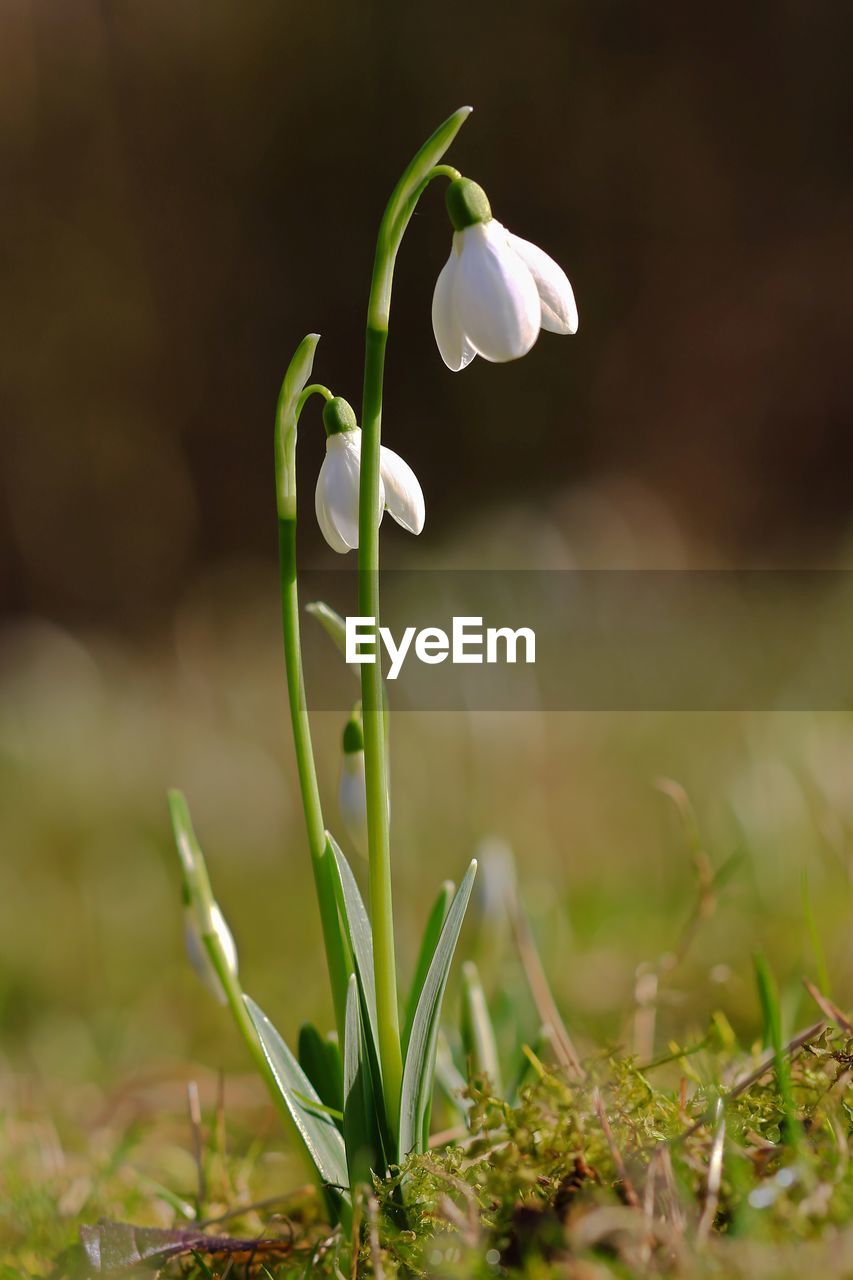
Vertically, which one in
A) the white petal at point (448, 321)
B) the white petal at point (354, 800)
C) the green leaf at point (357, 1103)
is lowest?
the green leaf at point (357, 1103)

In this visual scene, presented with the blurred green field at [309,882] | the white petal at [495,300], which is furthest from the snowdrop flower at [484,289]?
the blurred green field at [309,882]

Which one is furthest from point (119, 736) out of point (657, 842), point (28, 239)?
point (28, 239)

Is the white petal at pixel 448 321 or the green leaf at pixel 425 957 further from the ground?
the white petal at pixel 448 321

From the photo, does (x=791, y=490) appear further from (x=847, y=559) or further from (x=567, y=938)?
(x=567, y=938)

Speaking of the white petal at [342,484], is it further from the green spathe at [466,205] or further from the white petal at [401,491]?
the green spathe at [466,205]

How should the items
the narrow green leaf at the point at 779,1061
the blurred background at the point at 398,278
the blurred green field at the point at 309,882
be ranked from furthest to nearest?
1. the blurred background at the point at 398,278
2. the blurred green field at the point at 309,882
3. the narrow green leaf at the point at 779,1061

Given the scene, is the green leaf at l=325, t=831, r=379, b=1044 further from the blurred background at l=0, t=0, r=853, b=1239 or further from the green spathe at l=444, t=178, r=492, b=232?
the blurred background at l=0, t=0, r=853, b=1239
